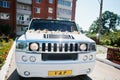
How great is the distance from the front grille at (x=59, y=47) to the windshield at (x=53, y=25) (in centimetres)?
211

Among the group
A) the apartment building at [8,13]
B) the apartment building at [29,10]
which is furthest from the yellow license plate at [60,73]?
the apartment building at [8,13]

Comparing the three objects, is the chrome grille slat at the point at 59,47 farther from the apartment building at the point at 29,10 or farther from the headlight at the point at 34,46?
the apartment building at the point at 29,10

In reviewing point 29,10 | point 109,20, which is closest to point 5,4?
point 29,10

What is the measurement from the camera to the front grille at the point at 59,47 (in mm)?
3812

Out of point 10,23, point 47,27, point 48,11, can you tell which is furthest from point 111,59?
point 48,11

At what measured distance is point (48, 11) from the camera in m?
40.8

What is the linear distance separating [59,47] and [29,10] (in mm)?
35946

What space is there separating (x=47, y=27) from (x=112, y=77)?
297 centimetres

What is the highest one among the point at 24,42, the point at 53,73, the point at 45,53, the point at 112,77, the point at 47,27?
the point at 47,27

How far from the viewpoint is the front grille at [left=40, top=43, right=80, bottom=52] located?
3.81 m

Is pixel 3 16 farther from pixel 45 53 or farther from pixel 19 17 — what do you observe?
pixel 45 53

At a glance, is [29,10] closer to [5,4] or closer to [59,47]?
[5,4]

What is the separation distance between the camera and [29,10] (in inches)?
1507

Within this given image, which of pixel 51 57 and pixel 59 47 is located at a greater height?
pixel 59 47
